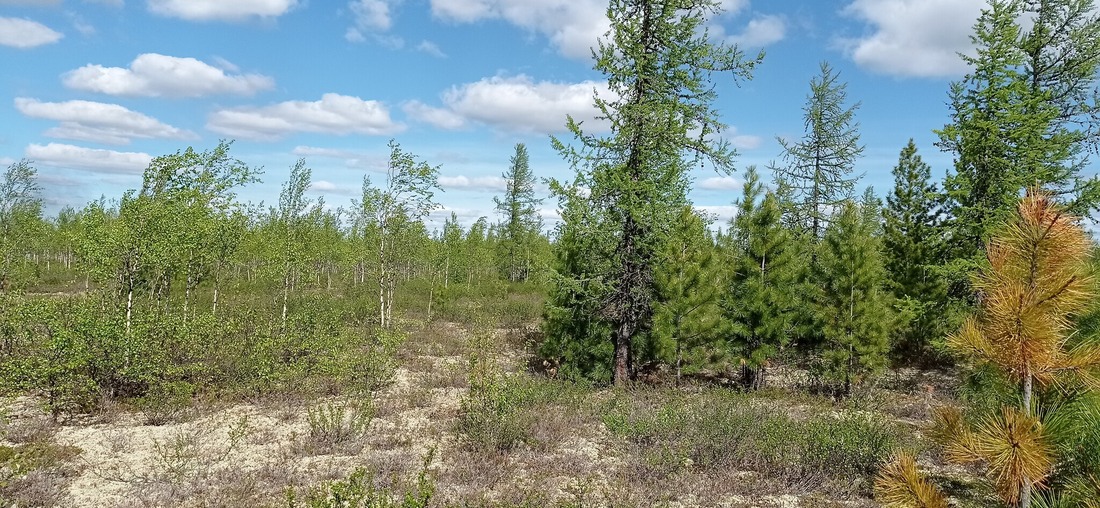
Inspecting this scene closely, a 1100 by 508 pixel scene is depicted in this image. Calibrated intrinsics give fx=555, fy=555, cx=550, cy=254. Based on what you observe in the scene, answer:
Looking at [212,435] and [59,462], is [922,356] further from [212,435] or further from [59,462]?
[59,462]

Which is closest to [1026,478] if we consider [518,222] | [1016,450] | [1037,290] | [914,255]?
[1016,450]

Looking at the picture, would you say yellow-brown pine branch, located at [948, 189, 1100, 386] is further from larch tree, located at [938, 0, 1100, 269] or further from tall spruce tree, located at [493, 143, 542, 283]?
tall spruce tree, located at [493, 143, 542, 283]

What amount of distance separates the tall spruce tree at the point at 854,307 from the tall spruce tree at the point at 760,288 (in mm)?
815

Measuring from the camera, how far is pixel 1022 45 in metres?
12.2

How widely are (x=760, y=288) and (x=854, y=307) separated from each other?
1893 mm

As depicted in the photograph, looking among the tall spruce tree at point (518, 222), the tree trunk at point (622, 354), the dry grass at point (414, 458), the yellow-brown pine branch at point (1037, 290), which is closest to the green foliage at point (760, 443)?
the dry grass at point (414, 458)

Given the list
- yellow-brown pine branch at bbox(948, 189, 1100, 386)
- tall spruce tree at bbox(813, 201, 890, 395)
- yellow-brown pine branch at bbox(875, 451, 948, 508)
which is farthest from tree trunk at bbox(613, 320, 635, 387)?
yellow-brown pine branch at bbox(948, 189, 1100, 386)

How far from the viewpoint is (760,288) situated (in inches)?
485

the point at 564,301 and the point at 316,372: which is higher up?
Result: the point at 564,301

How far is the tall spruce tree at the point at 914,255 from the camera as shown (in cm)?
1448

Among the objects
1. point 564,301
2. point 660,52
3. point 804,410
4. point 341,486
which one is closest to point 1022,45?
point 660,52

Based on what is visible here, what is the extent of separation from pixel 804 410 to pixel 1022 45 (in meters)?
9.56

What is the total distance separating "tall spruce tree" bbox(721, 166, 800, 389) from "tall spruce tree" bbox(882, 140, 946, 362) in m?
3.21

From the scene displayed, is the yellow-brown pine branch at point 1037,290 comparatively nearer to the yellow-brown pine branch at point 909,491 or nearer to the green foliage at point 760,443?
the yellow-brown pine branch at point 909,491
